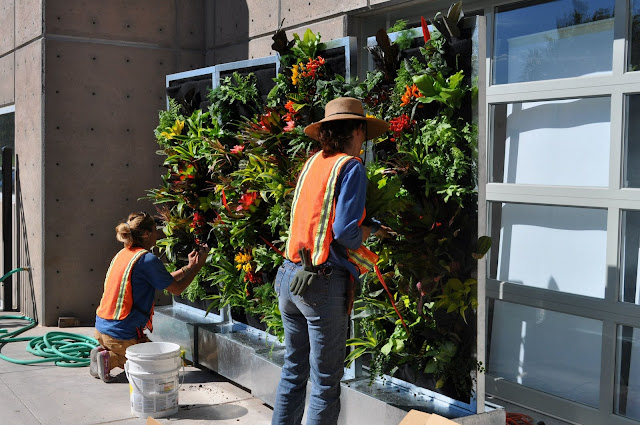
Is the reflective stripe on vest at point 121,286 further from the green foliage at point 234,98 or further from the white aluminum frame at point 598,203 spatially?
→ the white aluminum frame at point 598,203

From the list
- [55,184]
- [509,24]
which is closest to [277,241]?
[509,24]

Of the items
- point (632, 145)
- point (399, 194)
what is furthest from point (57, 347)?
point (632, 145)

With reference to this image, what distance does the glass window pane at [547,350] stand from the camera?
4613 mm

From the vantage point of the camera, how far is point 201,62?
8.17m

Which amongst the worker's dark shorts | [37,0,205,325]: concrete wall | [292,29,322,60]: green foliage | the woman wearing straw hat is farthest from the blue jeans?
[37,0,205,325]: concrete wall

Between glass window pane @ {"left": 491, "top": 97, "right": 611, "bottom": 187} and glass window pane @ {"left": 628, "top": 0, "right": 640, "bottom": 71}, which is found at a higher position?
glass window pane @ {"left": 628, "top": 0, "right": 640, "bottom": 71}

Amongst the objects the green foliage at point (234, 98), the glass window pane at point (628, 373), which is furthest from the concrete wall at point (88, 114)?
the glass window pane at point (628, 373)

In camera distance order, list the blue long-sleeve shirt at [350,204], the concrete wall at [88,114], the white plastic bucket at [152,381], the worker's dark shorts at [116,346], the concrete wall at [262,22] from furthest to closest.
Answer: the concrete wall at [88,114] → the concrete wall at [262,22] → the worker's dark shorts at [116,346] → the white plastic bucket at [152,381] → the blue long-sleeve shirt at [350,204]

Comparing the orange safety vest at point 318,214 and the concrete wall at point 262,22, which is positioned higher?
the concrete wall at point 262,22

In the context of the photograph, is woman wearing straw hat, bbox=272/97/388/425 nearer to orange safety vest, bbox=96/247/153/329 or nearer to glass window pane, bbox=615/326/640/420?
glass window pane, bbox=615/326/640/420

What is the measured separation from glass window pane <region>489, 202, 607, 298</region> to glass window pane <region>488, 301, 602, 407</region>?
8.0 inches

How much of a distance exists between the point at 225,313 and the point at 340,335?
2487 millimetres

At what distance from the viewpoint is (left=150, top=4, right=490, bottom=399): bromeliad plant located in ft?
12.9

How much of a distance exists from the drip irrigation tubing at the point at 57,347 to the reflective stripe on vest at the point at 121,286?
2.98 ft
